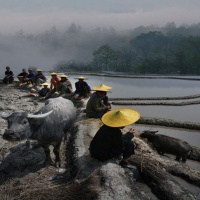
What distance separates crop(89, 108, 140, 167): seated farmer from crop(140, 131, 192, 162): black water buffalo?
2048 mm

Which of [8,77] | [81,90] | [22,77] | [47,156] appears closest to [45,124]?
[47,156]

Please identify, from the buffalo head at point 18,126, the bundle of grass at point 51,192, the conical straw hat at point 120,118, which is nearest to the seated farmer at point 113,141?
the conical straw hat at point 120,118

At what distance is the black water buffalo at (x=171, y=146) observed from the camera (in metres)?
6.71

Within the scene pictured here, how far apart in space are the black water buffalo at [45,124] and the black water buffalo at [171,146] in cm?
231

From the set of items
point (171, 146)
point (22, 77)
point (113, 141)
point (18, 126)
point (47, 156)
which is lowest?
point (171, 146)

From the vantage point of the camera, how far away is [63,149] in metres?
6.59

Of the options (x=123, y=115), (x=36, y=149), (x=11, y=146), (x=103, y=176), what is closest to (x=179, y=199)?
(x=103, y=176)

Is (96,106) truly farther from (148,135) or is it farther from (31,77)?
(31,77)

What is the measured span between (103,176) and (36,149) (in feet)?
8.40

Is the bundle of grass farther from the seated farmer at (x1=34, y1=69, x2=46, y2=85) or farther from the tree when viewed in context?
the tree

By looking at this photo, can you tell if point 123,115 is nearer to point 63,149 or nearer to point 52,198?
point 52,198

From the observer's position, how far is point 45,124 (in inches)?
213

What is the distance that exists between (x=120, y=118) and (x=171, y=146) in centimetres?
270

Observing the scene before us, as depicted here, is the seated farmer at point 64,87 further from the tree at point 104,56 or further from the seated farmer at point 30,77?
the tree at point 104,56
